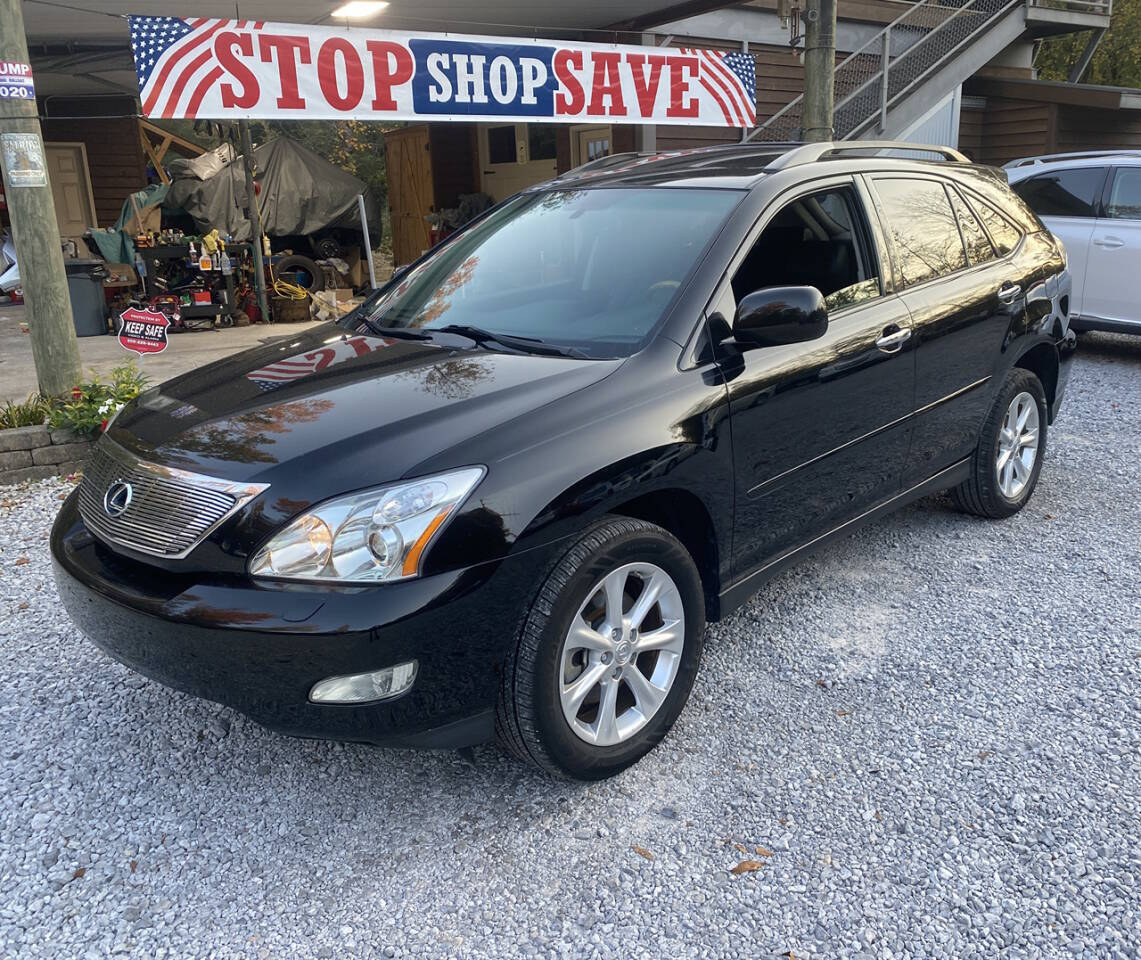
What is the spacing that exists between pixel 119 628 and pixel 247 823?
26.0 inches

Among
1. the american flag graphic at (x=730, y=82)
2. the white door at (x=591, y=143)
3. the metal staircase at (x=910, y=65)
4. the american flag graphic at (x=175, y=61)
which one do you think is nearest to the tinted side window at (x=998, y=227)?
the american flag graphic at (x=175, y=61)

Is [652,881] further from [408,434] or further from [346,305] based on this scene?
[346,305]

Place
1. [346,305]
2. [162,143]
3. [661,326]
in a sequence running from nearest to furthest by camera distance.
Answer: [661,326] < [346,305] < [162,143]

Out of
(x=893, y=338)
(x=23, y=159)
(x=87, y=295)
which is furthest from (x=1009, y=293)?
(x=87, y=295)

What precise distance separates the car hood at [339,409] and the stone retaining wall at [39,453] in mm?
2889

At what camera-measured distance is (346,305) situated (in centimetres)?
1255

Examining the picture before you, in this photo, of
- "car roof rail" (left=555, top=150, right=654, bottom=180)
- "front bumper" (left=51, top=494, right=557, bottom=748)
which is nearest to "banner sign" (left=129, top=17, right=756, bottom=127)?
"car roof rail" (left=555, top=150, right=654, bottom=180)

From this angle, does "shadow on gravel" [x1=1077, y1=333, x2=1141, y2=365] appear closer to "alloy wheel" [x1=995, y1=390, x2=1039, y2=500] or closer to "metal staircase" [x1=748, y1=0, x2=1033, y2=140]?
"metal staircase" [x1=748, y1=0, x2=1033, y2=140]

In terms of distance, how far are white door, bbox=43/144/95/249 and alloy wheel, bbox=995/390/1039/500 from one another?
15.7m

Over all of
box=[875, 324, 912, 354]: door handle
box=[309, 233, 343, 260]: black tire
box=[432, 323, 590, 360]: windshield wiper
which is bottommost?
box=[309, 233, 343, 260]: black tire

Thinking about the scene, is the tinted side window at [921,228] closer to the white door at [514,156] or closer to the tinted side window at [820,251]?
the tinted side window at [820,251]

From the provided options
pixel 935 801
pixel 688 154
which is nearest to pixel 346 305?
pixel 688 154

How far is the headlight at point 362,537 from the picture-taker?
2.38m

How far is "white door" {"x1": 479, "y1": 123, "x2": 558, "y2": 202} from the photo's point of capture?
47.3 feet
